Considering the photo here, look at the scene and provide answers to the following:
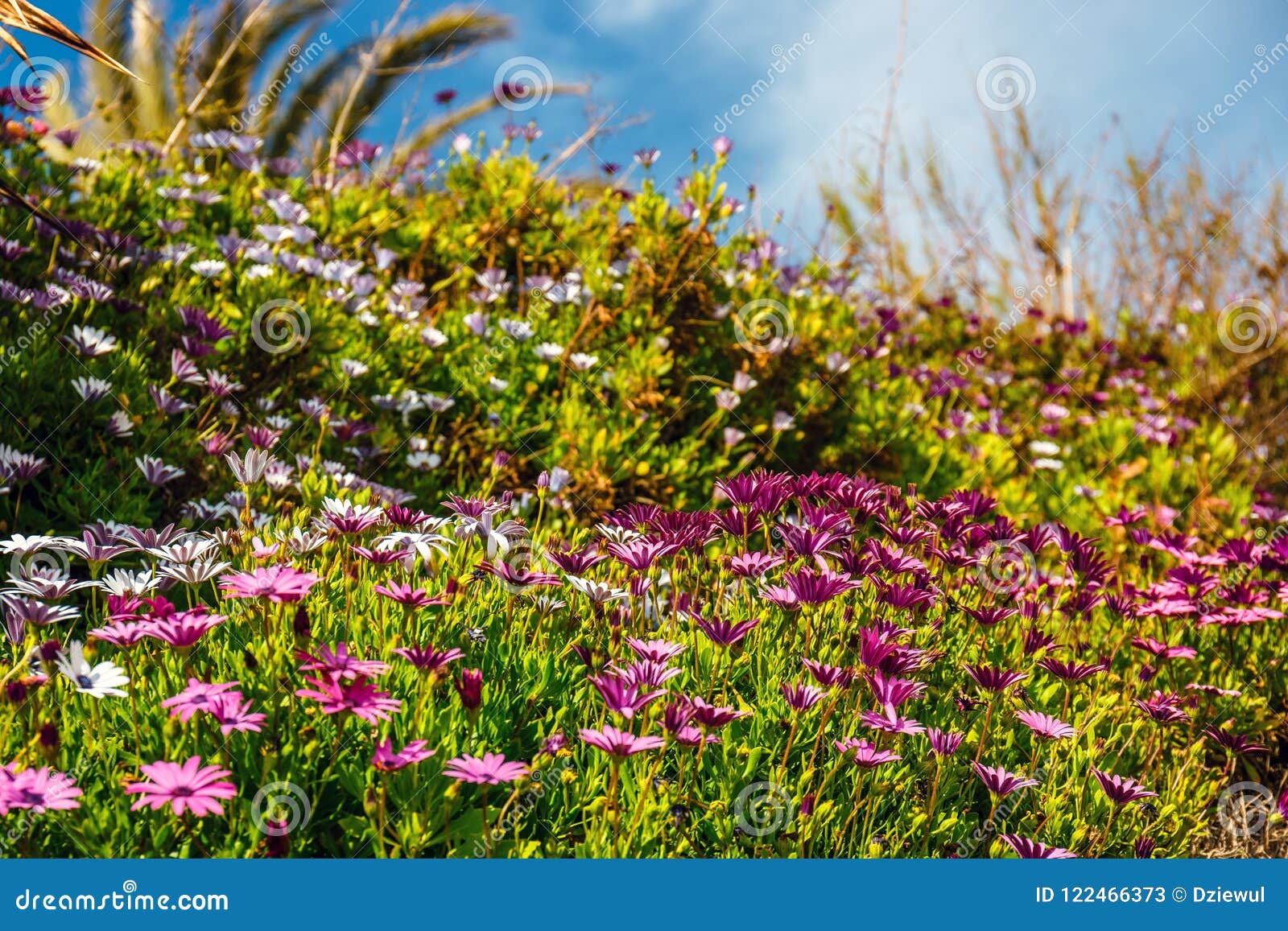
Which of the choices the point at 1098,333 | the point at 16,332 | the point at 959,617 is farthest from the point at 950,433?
A: the point at 16,332

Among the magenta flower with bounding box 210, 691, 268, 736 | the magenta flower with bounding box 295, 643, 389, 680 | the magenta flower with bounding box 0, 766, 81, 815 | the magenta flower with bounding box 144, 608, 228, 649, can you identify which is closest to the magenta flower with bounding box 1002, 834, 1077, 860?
the magenta flower with bounding box 295, 643, 389, 680

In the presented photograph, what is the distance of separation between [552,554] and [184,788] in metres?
1.01

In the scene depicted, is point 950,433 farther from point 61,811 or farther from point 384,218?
point 61,811

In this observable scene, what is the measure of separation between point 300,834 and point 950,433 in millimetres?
5110

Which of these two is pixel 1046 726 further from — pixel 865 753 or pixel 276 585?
pixel 276 585

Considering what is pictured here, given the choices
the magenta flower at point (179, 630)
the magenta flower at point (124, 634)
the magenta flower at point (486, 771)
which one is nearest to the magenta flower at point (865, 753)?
the magenta flower at point (486, 771)

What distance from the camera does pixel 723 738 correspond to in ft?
6.82

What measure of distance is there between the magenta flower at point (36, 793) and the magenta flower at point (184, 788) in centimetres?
12

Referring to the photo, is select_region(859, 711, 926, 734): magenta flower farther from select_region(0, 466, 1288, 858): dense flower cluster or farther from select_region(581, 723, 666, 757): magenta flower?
select_region(581, 723, 666, 757): magenta flower

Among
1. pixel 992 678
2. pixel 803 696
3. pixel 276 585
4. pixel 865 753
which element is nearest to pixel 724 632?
pixel 803 696

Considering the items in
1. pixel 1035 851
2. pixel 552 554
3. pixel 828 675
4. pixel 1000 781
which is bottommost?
pixel 1035 851

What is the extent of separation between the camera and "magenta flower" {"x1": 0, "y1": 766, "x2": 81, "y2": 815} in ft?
4.75

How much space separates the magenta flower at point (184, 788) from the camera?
4.61ft

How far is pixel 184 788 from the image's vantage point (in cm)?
145
